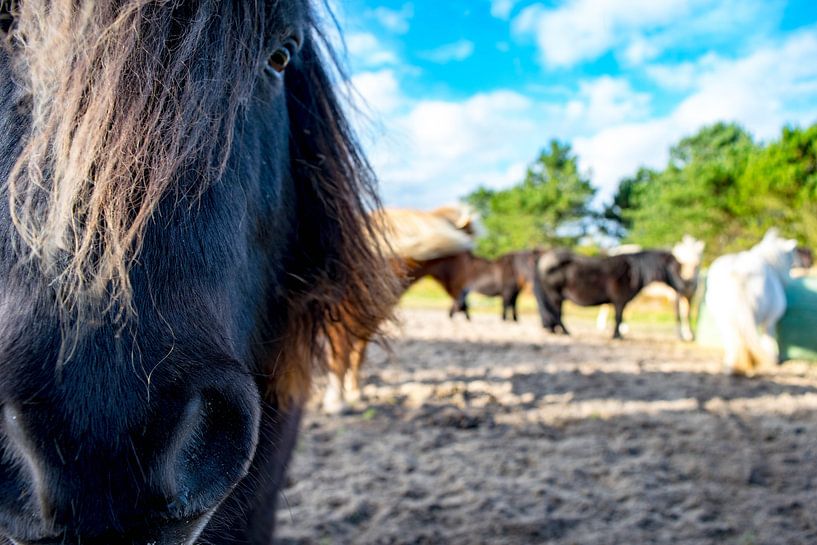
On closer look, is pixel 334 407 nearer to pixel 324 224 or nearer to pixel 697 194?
pixel 324 224

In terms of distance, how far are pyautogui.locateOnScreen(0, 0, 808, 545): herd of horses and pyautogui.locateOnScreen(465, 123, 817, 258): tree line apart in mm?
21101

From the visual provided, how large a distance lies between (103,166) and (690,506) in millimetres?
4076

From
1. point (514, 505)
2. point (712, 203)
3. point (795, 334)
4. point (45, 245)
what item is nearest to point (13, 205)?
point (45, 245)

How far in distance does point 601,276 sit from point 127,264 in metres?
12.1

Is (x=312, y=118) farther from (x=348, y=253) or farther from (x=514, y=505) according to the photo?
(x=514, y=505)

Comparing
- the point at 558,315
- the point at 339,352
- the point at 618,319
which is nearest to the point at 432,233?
the point at 339,352

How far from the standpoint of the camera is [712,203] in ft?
83.5

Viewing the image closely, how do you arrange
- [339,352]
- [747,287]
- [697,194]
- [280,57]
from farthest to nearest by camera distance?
[697,194] < [747,287] < [339,352] < [280,57]

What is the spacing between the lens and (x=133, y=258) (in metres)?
0.82

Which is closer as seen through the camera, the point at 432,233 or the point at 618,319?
the point at 432,233

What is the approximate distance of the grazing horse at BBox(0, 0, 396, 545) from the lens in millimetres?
712

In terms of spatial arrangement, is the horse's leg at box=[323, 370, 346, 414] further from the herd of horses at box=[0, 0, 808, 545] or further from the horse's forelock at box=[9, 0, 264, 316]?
the horse's forelock at box=[9, 0, 264, 316]

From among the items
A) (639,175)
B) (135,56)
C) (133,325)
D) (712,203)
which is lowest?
(133,325)

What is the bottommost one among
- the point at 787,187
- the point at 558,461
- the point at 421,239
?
the point at 558,461
